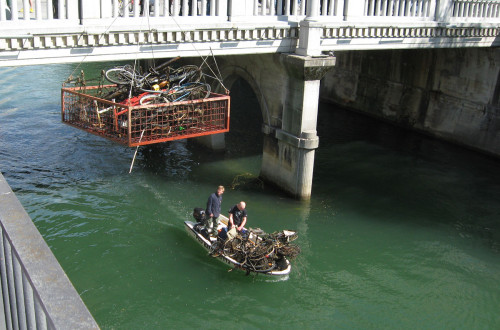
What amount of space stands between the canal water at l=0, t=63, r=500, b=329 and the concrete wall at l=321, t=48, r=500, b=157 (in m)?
1.12

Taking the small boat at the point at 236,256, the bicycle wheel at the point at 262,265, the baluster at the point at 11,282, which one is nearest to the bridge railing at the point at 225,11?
the small boat at the point at 236,256

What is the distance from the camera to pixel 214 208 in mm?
14812

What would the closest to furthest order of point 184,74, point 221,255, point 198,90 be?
point 221,255, point 198,90, point 184,74

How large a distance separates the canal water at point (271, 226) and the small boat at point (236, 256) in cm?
40

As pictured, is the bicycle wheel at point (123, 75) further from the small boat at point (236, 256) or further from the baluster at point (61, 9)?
the small boat at point (236, 256)

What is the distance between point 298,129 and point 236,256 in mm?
5757

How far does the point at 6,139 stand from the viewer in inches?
921

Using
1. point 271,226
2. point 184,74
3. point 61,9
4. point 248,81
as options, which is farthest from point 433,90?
point 61,9

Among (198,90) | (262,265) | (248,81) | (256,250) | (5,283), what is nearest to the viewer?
(5,283)

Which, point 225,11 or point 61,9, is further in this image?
point 225,11

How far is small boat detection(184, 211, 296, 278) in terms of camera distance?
13953mm

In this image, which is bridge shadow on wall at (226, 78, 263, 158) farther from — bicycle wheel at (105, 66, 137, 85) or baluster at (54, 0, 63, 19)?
baluster at (54, 0, 63, 19)

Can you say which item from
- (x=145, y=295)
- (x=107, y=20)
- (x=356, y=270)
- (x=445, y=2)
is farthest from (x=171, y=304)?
(x=445, y=2)

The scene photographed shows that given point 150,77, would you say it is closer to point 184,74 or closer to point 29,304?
point 184,74
